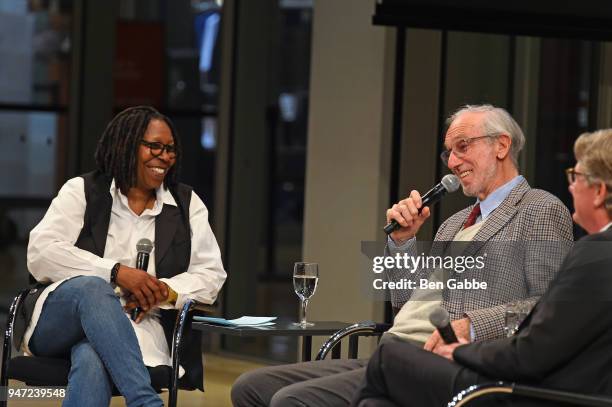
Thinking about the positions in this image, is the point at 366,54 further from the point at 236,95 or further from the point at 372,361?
the point at 372,361

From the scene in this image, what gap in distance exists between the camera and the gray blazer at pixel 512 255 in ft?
12.1

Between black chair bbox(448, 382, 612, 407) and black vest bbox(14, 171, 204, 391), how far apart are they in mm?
1553

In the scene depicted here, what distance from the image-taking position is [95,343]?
13.7ft

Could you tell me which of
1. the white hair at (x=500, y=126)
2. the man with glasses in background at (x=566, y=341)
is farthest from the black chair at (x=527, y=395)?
the white hair at (x=500, y=126)

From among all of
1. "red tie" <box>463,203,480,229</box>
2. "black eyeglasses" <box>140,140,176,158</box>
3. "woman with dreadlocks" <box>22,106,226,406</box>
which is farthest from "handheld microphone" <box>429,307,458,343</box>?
"black eyeglasses" <box>140,140,176,158</box>

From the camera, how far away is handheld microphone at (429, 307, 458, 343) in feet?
10.8

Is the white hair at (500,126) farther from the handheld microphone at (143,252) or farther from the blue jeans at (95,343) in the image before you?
the blue jeans at (95,343)

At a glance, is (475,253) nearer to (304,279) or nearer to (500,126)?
(500,126)

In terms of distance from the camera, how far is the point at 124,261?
4566 mm

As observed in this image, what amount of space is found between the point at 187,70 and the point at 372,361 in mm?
14565

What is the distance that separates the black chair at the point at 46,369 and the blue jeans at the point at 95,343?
0.08 metres

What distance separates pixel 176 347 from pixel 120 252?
0.52m

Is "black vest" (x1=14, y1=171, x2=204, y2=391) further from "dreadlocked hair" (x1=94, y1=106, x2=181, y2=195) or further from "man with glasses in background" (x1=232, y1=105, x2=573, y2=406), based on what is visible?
"man with glasses in background" (x1=232, y1=105, x2=573, y2=406)

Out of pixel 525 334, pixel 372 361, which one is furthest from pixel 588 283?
pixel 372 361
